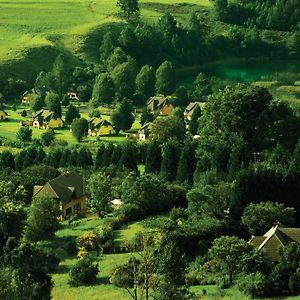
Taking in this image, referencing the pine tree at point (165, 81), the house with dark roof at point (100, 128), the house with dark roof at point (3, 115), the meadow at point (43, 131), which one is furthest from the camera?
the pine tree at point (165, 81)

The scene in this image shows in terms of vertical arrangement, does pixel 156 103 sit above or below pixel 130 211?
below

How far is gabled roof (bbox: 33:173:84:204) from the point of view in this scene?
4359 centimetres

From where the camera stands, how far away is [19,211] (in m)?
37.1

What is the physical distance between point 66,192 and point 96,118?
2913 cm

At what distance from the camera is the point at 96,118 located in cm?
7275

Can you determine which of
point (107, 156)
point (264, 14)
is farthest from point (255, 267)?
point (264, 14)

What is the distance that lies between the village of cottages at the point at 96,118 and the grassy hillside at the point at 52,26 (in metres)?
12.0

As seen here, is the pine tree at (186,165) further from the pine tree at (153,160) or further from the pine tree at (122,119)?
the pine tree at (122,119)

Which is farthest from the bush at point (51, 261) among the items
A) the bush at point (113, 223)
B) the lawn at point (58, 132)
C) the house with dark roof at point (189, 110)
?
the house with dark roof at point (189, 110)

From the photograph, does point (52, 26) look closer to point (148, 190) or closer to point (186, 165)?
point (186, 165)

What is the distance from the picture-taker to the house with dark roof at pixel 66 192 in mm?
43531

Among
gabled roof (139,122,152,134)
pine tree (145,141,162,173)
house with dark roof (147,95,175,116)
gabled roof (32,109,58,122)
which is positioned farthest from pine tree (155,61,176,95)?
pine tree (145,141,162,173)

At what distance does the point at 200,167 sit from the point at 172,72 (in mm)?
43847

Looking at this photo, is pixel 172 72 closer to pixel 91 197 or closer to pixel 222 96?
pixel 222 96
